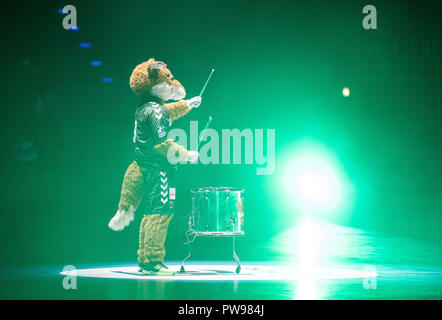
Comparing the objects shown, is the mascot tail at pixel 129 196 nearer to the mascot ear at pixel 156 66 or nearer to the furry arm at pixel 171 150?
the furry arm at pixel 171 150

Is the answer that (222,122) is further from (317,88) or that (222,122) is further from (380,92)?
(380,92)

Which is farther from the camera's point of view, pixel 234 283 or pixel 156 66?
pixel 156 66

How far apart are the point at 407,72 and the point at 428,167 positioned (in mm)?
2247

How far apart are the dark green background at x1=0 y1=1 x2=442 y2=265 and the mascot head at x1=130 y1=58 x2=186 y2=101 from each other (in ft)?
8.37

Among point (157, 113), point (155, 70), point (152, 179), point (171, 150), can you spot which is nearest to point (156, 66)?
point (155, 70)

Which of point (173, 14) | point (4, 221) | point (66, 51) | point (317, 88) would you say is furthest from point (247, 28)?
point (4, 221)

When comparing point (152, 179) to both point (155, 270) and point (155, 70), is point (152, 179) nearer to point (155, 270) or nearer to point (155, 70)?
point (155, 270)

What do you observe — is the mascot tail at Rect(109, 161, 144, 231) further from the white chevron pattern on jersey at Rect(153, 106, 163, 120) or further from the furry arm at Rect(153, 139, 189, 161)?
the white chevron pattern on jersey at Rect(153, 106, 163, 120)

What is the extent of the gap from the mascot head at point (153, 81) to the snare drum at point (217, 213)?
0.86 meters

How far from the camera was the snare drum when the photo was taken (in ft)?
16.3

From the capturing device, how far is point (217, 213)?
4969 mm

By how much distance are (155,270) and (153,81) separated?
4.92ft

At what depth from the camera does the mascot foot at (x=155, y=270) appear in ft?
16.2

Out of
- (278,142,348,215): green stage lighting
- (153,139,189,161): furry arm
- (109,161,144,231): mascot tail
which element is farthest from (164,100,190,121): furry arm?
(278,142,348,215): green stage lighting
